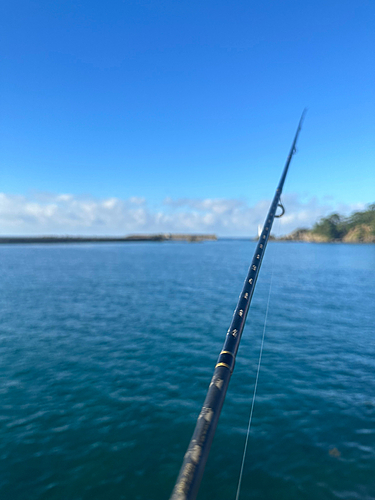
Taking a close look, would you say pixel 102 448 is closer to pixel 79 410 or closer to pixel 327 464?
pixel 79 410

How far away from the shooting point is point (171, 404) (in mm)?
10562

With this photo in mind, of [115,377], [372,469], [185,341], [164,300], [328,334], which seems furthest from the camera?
[164,300]

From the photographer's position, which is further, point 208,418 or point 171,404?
point 171,404

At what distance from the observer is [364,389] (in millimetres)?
11312

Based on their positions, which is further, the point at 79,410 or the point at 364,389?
the point at 364,389

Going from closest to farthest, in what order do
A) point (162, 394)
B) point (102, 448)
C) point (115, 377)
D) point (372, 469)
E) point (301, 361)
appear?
point (372, 469)
point (102, 448)
point (162, 394)
point (115, 377)
point (301, 361)

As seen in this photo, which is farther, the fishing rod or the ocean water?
the ocean water

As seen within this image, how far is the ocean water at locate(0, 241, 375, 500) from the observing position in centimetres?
724

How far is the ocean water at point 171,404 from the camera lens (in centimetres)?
724

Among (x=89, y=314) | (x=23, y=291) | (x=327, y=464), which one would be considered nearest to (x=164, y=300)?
(x=89, y=314)

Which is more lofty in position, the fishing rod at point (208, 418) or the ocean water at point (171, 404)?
the fishing rod at point (208, 418)

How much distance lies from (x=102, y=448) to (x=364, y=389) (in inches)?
368

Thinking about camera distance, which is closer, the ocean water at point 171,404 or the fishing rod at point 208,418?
the fishing rod at point 208,418

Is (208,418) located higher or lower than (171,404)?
higher
